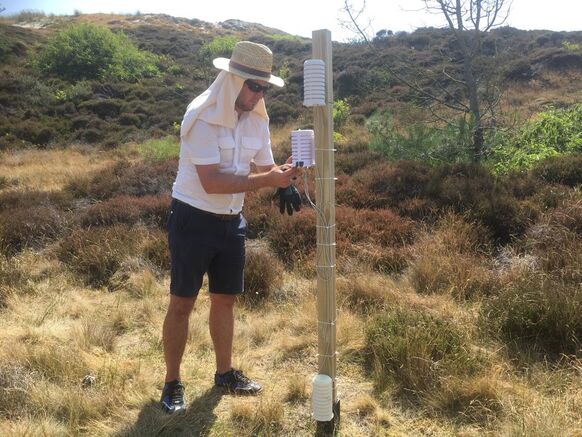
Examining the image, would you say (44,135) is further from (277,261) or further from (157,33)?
(157,33)

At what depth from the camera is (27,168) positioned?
11664 millimetres

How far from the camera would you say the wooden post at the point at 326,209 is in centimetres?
225

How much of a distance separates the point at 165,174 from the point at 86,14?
146 ft

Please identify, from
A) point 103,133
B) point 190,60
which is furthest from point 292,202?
point 190,60

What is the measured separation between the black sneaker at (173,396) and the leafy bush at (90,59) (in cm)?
2428

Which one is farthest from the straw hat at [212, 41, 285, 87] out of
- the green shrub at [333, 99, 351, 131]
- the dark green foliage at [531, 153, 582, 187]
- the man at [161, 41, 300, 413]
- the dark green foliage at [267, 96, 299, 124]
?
the dark green foliage at [267, 96, 299, 124]

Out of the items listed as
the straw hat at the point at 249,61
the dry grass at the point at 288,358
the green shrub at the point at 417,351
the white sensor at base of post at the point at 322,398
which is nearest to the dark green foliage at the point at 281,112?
the dry grass at the point at 288,358

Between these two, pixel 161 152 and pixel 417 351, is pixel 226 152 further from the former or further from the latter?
pixel 161 152

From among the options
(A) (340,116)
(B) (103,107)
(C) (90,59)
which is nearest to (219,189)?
(A) (340,116)

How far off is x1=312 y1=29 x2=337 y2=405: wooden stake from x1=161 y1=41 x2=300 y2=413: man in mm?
156

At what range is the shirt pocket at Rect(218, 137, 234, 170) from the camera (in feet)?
7.95

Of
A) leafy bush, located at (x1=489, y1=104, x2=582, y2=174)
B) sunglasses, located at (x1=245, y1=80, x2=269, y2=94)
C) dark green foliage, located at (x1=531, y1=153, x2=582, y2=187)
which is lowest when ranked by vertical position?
dark green foliage, located at (x1=531, y1=153, x2=582, y2=187)

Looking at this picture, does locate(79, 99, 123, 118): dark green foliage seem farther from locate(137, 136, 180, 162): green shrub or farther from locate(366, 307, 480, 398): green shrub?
locate(366, 307, 480, 398): green shrub

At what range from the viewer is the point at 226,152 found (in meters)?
2.46
